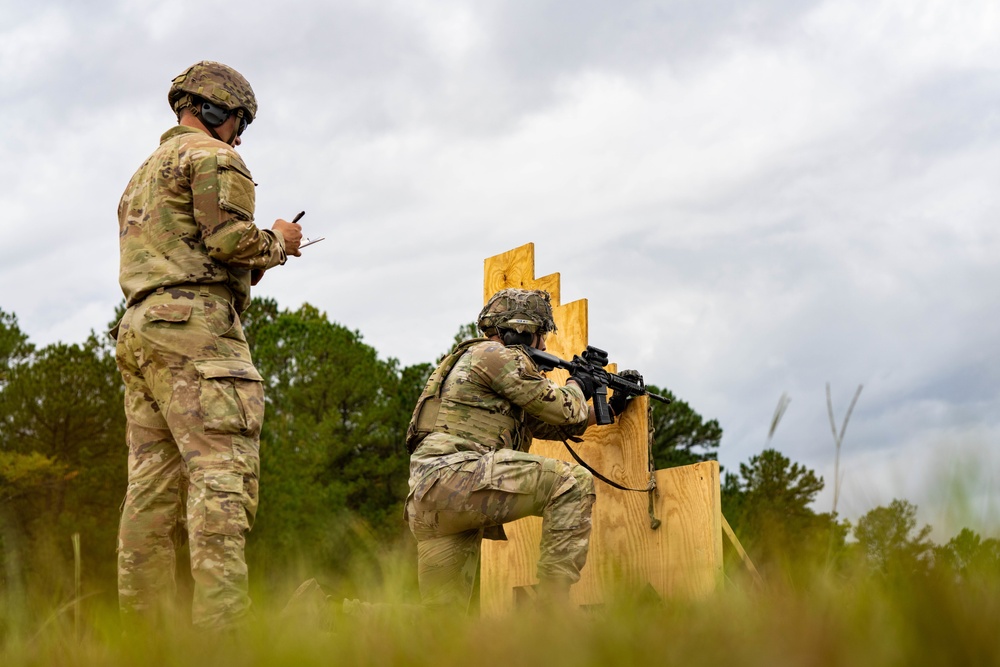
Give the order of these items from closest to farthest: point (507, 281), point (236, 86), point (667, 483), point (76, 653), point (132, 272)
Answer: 1. point (76, 653)
2. point (132, 272)
3. point (236, 86)
4. point (667, 483)
5. point (507, 281)

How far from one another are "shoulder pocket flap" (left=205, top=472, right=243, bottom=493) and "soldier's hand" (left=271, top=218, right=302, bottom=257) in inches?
39.8

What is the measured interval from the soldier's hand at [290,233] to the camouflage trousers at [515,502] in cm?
125

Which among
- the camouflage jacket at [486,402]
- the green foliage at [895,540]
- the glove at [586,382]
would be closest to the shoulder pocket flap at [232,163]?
the camouflage jacket at [486,402]

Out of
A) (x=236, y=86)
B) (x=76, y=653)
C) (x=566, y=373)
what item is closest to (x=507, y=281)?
(x=566, y=373)

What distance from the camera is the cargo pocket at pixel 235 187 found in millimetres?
3752

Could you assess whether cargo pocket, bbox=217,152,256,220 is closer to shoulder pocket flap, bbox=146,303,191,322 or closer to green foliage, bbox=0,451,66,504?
shoulder pocket flap, bbox=146,303,191,322

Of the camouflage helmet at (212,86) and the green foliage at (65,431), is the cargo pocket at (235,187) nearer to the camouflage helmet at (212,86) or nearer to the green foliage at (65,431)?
the camouflage helmet at (212,86)

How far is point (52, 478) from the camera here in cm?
2066

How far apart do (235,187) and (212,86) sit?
0.51 m

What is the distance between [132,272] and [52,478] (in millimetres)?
18779

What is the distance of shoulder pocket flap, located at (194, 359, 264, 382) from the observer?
3.55m

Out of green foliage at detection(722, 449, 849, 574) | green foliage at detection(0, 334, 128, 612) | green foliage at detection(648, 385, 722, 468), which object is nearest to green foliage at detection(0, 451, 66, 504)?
green foliage at detection(0, 334, 128, 612)

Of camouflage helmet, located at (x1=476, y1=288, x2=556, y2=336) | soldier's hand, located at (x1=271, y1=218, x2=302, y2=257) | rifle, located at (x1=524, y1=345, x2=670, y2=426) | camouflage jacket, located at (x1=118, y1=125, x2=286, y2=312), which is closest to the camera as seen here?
camouflage jacket, located at (x1=118, y1=125, x2=286, y2=312)

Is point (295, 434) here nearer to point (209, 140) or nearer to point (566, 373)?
point (566, 373)
